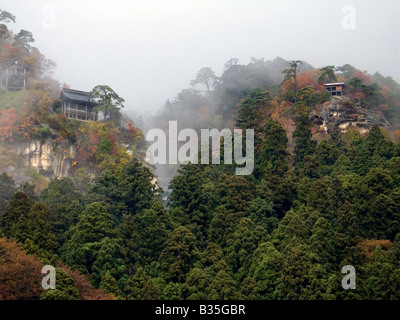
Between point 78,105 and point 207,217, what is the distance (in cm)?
1682

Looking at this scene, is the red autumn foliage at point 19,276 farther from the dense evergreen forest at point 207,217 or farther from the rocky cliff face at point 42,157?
the rocky cliff face at point 42,157

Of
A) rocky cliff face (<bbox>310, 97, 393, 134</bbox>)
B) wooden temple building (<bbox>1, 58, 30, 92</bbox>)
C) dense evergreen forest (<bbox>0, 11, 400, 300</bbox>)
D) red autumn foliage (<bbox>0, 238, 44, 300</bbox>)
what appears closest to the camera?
red autumn foliage (<bbox>0, 238, 44, 300</bbox>)

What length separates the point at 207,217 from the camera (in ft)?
134

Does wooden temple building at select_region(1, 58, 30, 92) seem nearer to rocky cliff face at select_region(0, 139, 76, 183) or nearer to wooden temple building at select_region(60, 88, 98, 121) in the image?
wooden temple building at select_region(60, 88, 98, 121)

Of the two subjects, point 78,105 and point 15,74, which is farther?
point 78,105

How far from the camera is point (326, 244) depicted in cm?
3625

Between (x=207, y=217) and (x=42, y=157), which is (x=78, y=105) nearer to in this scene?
(x=42, y=157)

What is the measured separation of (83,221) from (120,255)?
7.95 feet

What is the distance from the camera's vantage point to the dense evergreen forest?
34.1m

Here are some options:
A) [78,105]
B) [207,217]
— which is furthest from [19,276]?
[78,105]

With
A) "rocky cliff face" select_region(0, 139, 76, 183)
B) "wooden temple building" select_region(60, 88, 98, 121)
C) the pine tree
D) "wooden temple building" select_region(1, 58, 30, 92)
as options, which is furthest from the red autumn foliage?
"wooden temple building" select_region(1, 58, 30, 92)

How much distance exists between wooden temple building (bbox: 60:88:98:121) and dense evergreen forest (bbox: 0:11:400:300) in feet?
3.67
